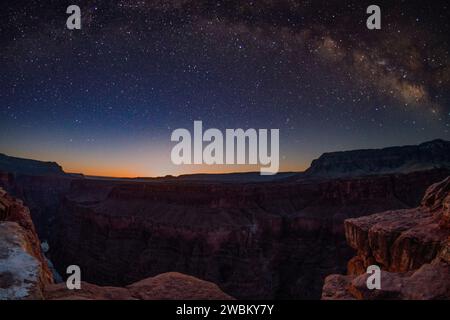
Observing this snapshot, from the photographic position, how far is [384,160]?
8106cm

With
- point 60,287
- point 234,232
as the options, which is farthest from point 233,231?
point 60,287

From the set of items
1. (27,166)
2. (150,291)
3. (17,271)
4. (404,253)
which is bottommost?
(150,291)

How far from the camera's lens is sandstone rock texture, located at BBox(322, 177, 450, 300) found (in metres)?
5.20

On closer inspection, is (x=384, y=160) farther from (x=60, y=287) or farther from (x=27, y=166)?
(x=27, y=166)

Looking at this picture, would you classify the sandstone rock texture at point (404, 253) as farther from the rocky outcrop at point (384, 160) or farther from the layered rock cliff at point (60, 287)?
the rocky outcrop at point (384, 160)

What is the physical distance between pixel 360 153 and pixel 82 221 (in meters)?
73.5

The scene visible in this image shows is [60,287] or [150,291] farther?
[150,291]

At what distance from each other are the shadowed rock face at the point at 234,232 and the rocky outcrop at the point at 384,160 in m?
35.7

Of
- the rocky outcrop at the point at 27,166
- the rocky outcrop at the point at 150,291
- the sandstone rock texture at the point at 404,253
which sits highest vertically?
the rocky outcrop at the point at 27,166

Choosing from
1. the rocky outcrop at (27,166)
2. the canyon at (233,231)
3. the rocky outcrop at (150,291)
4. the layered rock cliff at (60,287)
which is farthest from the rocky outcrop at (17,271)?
the rocky outcrop at (27,166)

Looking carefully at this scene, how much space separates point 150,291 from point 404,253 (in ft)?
19.4

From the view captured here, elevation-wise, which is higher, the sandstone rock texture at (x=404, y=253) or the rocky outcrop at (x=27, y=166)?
the rocky outcrop at (x=27, y=166)

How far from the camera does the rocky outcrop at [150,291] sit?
16.5ft
